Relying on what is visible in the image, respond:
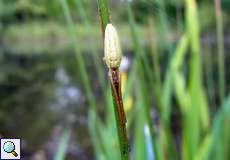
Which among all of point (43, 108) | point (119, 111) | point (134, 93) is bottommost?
point (119, 111)

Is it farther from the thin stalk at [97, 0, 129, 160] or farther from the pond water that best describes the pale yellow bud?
the pond water

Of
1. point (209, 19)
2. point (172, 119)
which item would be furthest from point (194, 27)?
point (209, 19)

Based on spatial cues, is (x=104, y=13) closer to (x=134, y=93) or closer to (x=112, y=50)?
(x=112, y=50)

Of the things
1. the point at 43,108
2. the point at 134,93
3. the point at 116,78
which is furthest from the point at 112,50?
the point at 43,108

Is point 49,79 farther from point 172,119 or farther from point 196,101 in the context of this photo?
point 196,101

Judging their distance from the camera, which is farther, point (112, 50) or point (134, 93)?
point (134, 93)

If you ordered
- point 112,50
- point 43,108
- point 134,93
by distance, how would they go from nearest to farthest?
point 112,50, point 134,93, point 43,108
